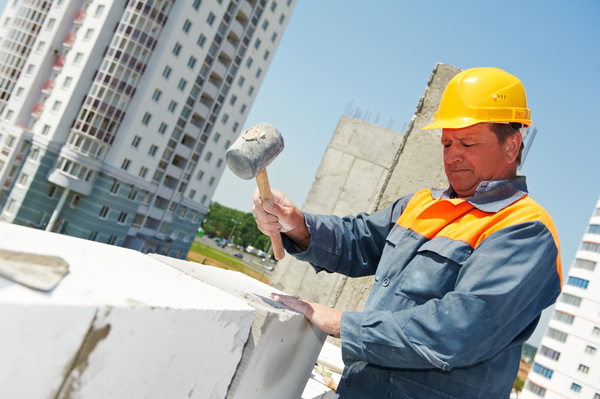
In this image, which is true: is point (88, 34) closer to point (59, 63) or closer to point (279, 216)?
point (59, 63)

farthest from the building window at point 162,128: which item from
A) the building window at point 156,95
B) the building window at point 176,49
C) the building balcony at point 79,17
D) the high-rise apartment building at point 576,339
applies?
the high-rise apartment building at point 576,339

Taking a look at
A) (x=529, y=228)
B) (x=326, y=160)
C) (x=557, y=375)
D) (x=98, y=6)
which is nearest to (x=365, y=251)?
(x=529, y=228)

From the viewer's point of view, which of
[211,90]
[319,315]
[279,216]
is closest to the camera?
[319,315]

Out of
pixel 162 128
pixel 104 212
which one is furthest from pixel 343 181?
pixel 104 212

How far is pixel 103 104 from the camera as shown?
27.0 m

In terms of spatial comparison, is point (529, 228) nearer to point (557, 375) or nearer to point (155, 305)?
point (155, 305)

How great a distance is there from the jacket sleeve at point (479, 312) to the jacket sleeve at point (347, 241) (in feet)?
2.01

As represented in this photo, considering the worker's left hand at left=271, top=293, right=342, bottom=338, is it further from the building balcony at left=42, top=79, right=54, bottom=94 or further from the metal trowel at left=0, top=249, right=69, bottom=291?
the building balcony at left=42, top=79, right=54, bottom=94

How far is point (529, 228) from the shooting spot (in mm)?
1521

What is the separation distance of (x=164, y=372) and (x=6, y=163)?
32794mm

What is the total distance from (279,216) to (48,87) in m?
31.3

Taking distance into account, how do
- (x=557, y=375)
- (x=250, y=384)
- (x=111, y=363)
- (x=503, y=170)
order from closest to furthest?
(x=111, y=363), (x=250, y=384), (x=503, y=170), (x=557, y=375)

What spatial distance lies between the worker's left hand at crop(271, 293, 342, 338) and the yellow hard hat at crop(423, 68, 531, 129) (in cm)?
94

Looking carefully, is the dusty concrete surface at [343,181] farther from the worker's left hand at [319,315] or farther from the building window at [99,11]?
the building window at [99,11]
